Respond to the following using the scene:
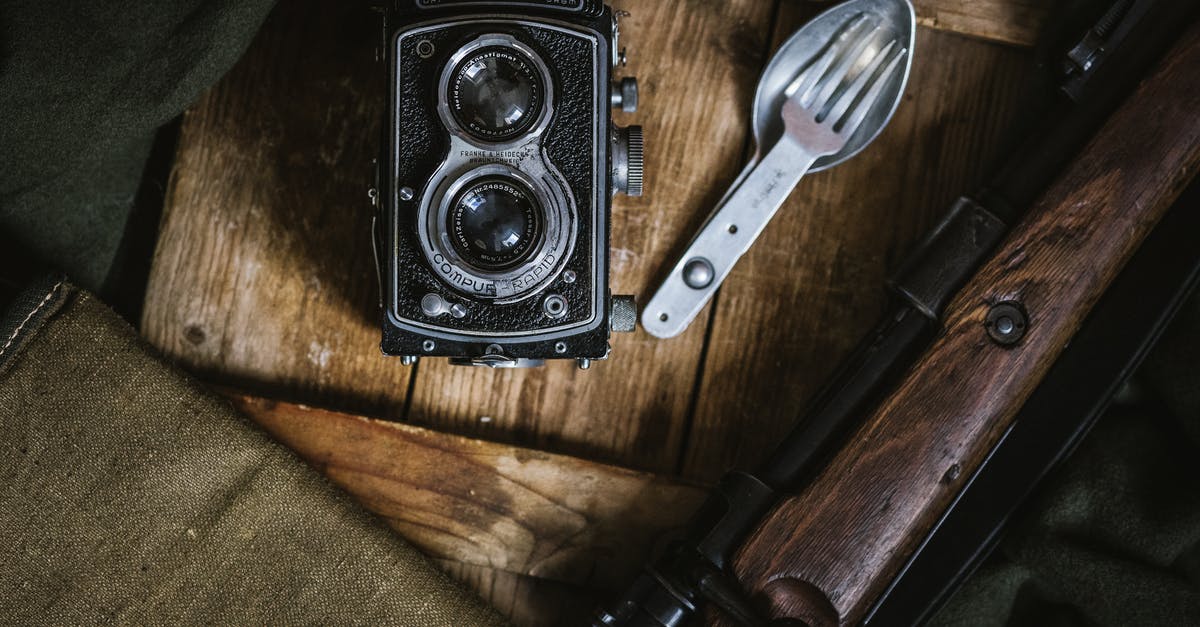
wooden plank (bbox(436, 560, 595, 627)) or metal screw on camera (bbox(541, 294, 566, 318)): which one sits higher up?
metal screw on camera (bbox(541, 294, 566, 318))

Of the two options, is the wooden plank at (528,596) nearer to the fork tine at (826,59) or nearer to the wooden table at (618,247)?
the wooden table at (618,247)

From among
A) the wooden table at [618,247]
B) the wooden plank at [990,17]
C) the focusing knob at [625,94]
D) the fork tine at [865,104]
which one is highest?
the wooden plank at [990,17]

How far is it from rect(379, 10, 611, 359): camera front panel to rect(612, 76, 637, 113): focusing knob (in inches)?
1.9

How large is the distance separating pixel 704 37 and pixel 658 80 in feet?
0.19

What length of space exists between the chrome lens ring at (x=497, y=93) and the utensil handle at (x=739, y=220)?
193mm

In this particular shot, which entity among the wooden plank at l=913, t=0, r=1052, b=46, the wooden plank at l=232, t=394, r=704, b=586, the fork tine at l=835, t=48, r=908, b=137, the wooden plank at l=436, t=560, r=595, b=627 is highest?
the wooden plank at l=913, t=0, r=1052, b=46

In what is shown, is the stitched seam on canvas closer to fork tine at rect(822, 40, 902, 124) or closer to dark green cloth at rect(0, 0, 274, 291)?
dark green cloth at rect(0, 0, 274, 291)

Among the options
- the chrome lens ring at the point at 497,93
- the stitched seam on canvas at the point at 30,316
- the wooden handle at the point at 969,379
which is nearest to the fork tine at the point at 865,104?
the wooden handle at the point at 969,379

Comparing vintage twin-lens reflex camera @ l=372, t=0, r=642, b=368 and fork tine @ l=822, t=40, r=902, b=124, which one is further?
fork tine @ l=822, t=40, r=902, b=124

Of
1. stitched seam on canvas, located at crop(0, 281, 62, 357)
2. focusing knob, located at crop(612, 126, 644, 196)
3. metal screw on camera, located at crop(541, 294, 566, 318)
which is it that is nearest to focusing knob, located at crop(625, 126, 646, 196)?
focusing knob, located at crop(612, 126, 644, 196)

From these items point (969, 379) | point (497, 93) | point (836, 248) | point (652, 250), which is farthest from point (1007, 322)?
point (497, 93)

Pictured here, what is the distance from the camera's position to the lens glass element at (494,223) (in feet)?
2.22

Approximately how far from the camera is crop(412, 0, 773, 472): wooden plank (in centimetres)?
82

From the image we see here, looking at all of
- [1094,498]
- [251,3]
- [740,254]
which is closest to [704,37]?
[740,254]
